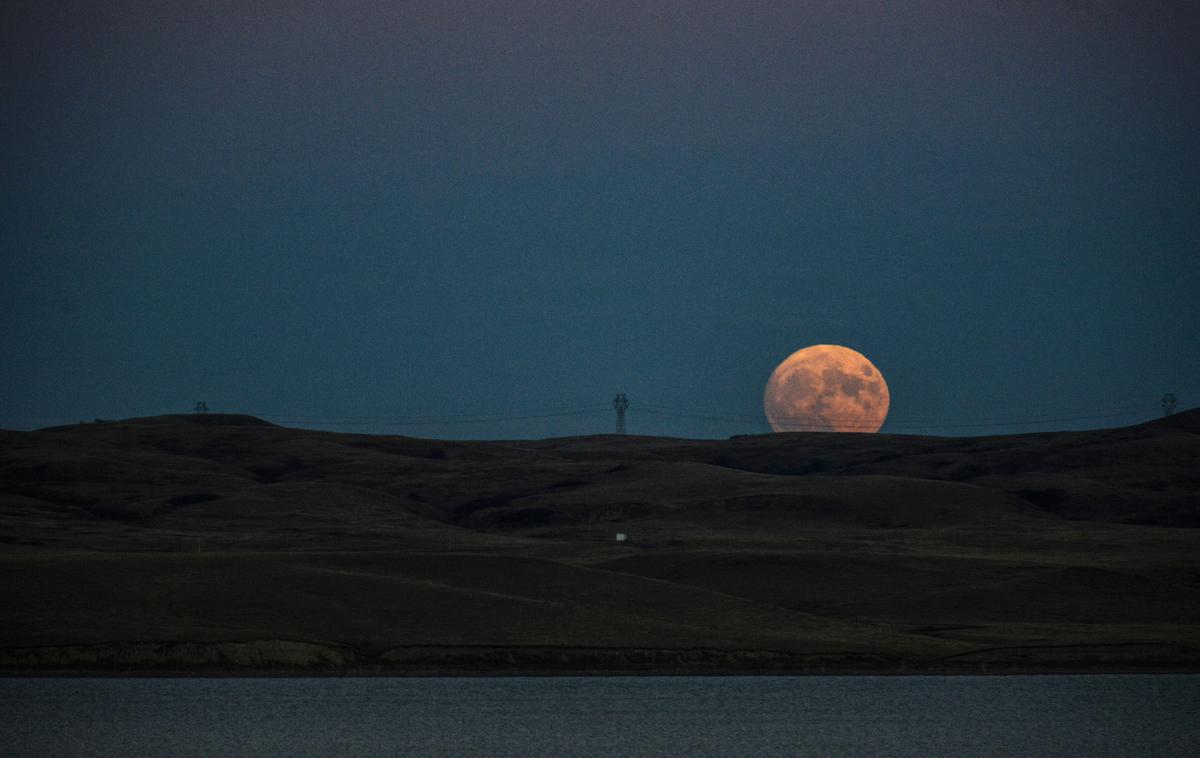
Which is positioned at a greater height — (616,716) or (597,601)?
(597,601)

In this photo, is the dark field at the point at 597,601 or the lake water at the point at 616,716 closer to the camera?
the lake water at the point at 616,716

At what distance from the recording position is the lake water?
213ft

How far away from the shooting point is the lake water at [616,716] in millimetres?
64875

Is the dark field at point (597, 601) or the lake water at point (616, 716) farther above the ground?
the dark field at point (597, 601)

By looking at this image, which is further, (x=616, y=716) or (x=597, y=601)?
(x=597, y=601)

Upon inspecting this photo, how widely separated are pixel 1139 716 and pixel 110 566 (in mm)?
64493

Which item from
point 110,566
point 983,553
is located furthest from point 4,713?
point 983,553

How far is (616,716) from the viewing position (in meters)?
74.3

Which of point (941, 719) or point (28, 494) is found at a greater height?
point (28, 494)

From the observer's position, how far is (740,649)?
86188mm

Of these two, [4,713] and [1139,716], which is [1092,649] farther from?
[4,713]

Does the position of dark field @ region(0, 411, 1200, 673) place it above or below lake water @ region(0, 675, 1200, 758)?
above

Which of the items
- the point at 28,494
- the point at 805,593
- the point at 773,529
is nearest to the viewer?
the point at 805,593

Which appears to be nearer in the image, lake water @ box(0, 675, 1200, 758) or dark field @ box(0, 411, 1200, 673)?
lake water @ box(0, 675, 1200, 758)
